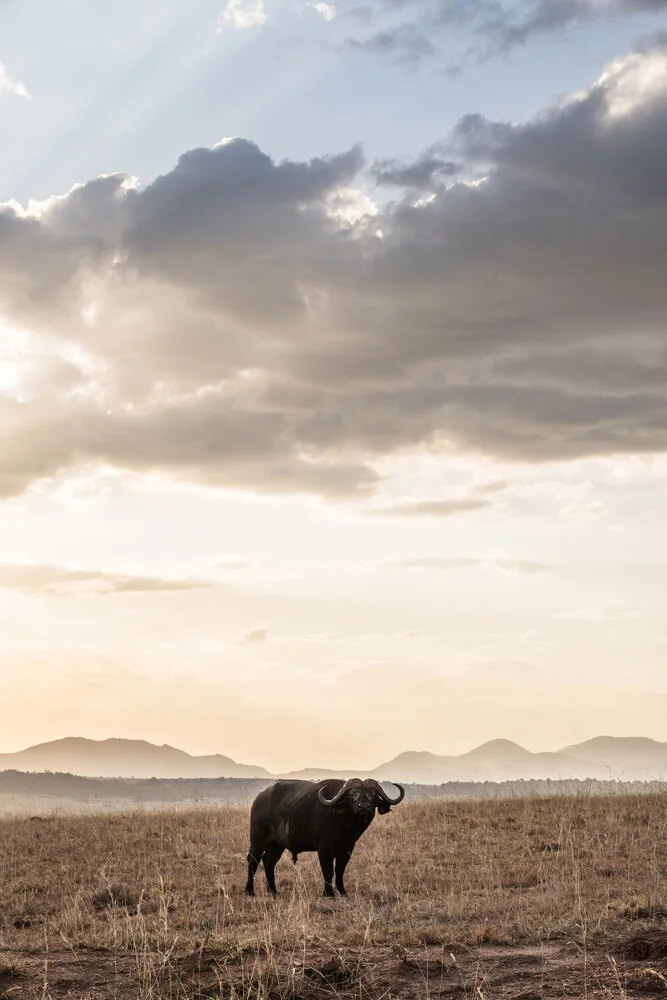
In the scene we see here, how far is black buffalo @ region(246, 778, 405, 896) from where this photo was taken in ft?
56.4

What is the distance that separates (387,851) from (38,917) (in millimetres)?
7774

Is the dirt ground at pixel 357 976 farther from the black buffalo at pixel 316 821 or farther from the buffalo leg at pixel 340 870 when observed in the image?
the black buffalo at pixel 316 821

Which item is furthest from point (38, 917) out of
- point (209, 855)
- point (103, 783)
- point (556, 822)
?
point (103, 783)

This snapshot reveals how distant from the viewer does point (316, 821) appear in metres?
17.5

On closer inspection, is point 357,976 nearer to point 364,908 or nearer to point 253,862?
point 364,908

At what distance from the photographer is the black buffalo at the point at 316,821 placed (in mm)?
17188

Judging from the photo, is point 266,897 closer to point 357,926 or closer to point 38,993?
point 357,926

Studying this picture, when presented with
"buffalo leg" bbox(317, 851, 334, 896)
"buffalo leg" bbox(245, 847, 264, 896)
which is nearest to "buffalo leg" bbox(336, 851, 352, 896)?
"buffalo leg" bbox(317, 851, 334, 896)

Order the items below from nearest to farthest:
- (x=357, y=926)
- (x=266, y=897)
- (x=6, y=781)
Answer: (x=357, y=926), (x=266, y=897), (x=6, y=781)

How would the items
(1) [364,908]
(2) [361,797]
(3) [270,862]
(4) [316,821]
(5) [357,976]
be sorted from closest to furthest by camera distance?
(5) [357,976] → (1) [364,908] → (2) [361,797] → (4) [316,821] → (3) [270,862]

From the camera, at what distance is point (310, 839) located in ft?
57.8

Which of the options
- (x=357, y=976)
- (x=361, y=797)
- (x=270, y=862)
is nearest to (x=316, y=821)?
(x=361, y=797)

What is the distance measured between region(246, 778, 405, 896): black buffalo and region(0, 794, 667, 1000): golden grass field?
0.58m

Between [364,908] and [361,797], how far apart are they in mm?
2114
